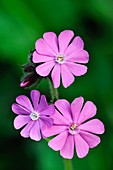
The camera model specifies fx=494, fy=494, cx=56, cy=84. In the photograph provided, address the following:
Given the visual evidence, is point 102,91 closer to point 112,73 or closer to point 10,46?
point 112,73

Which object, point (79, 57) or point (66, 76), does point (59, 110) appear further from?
point (79, 57)

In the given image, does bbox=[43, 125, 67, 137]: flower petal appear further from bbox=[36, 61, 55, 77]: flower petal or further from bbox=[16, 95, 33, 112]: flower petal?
bbox=[36, 61, 55, 77]: flower petal

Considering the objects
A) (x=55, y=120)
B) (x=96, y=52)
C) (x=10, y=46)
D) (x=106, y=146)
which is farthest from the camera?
(x=96, y=52)

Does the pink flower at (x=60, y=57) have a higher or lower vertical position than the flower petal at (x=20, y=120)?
higher

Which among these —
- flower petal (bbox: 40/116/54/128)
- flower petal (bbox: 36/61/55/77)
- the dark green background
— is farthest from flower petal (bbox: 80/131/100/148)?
the dark green background

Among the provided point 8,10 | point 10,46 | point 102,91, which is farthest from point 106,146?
point 8,10

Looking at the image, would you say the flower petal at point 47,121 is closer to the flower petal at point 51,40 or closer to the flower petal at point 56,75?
the flower petal at point 56,75

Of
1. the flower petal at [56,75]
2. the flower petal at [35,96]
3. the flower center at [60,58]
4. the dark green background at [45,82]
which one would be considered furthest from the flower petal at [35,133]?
the dark green background at [45,82]
